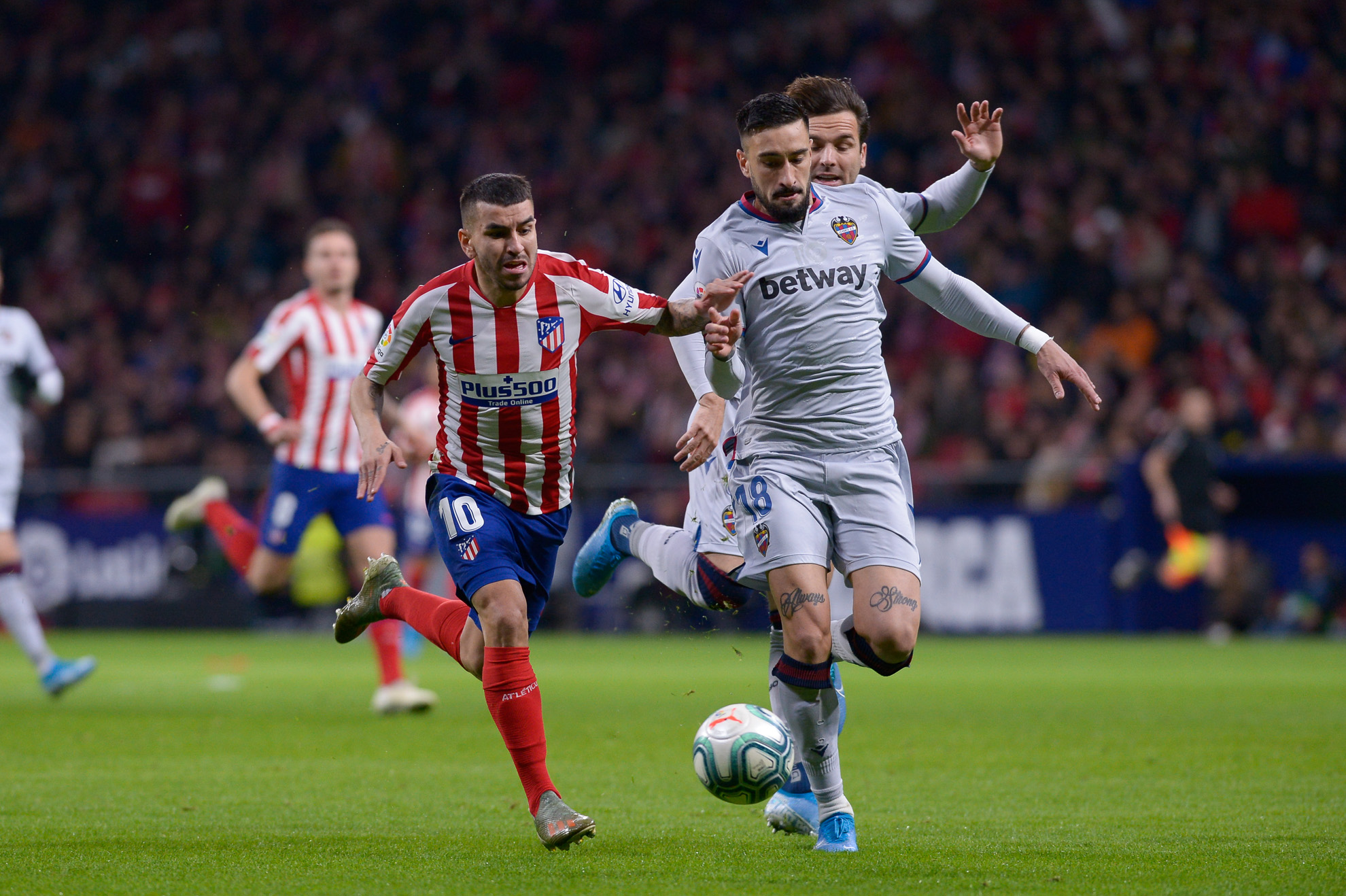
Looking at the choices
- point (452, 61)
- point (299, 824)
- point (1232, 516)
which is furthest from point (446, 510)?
point (452, 61)

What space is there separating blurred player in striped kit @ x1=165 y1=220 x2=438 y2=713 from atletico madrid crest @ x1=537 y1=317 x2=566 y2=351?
12.9 feet

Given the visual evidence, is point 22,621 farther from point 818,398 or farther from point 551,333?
point 818,398

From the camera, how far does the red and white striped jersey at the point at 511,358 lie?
5211 mm

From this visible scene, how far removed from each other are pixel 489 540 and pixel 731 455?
114 centimetres

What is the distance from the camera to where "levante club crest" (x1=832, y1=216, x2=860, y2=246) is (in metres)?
5.30

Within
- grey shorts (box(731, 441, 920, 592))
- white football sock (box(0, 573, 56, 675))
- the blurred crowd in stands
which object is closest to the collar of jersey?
grey shorts (box(731, 441, 920, 592))

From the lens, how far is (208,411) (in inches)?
758

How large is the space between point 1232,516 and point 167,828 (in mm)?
13235

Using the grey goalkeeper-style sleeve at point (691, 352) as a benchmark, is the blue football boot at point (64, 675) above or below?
below

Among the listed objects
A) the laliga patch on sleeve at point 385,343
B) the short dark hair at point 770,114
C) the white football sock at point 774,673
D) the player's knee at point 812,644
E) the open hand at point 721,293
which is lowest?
the white football sock at point 774,673

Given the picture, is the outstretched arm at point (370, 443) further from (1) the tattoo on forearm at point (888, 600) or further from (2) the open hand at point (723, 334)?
(1) the tattoo on forearm at point (888, 600)

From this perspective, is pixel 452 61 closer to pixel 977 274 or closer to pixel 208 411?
pixel 208 411

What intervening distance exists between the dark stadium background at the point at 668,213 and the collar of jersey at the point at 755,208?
10573 mm

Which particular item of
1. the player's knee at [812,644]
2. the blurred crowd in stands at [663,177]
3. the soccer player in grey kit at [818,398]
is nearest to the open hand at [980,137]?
the soccer player in grey kit at [818,398]
